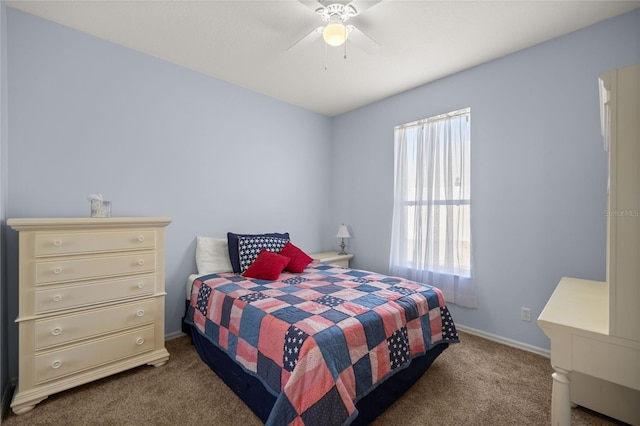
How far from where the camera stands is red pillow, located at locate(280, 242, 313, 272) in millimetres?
2848

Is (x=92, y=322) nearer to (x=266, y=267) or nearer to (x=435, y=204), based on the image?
(x=266, y=267)

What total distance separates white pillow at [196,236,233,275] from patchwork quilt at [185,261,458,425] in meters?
0.25

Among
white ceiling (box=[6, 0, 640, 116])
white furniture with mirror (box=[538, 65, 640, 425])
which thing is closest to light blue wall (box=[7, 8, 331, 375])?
white ceiling (box=[6, 0, 640, 116])

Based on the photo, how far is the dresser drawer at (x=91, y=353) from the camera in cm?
177

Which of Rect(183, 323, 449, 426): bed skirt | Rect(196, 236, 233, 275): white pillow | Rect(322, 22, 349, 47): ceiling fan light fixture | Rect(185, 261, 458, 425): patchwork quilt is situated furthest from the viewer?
Rect(196, 236, 233, 275): white pillow

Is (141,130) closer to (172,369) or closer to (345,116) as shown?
(172,369)

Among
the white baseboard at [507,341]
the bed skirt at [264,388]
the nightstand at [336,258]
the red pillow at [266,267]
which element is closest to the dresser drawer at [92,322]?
the bed skirt at [264,388]

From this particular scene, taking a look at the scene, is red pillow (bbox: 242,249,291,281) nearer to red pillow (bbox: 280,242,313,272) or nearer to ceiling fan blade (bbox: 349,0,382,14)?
red pillow (bbox: 280,242,313,272)

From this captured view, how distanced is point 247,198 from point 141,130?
1.23m

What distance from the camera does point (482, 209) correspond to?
9.00 feet

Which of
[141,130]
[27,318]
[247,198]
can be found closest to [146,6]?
[141,130]

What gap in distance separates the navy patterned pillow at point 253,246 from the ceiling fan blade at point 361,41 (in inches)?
79.7

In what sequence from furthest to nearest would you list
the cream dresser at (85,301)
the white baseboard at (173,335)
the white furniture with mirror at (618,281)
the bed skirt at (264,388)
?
the white baseboard at (173,335)
the cream dresser at (85,301)
the bed skirt at (264,388)
the white furniture with mirror at (618,281)

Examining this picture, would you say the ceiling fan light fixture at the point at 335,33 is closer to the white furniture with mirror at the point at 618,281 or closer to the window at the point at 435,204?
the white furniture with mirror at the point at 618,281
